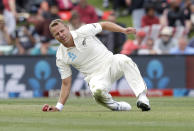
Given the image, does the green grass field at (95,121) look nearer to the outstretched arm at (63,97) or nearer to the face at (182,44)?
the outstretched arm at (63,97)

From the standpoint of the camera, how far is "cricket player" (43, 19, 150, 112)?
9758 mm

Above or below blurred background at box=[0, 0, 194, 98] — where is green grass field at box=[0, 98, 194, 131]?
above

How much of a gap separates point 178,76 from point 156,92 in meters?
0.71

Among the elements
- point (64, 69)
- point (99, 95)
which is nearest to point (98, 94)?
point (99, 95)

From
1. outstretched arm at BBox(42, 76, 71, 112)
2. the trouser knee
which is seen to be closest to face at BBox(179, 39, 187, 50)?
the trouser knee

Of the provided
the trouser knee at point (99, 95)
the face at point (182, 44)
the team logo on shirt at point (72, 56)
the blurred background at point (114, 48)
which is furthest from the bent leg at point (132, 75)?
the face at point (182, 44)

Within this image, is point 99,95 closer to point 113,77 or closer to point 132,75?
point 113,77

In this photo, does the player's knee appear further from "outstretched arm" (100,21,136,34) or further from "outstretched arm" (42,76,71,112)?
"outstretched arm" (100,21,136,34)

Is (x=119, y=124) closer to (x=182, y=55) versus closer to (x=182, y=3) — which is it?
(x=182, y=55)

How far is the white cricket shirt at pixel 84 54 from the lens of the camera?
998 centimetres

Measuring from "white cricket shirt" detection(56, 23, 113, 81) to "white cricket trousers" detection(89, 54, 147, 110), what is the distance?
5.0 inches

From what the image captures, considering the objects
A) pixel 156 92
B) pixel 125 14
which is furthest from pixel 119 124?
pixel 125 14

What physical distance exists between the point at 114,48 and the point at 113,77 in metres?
8.39

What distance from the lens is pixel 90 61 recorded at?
10078 millimetres
